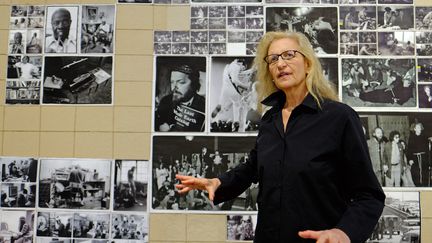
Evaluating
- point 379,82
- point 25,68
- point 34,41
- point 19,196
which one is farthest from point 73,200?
point 379,82

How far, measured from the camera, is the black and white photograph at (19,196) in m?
1.60

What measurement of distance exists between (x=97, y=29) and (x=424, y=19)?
4.55ft

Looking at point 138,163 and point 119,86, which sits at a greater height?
point 119,86

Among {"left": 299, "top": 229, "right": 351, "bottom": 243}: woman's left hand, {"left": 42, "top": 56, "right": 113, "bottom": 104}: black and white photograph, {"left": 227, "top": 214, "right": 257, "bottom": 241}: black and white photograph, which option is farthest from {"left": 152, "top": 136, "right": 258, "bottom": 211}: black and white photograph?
{"left": 299, "top": 229, "right": 351, "bottom": 243}: woman's left hand

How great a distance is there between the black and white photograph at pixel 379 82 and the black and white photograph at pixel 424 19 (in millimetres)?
151

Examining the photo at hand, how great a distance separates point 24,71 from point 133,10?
21.4 inches

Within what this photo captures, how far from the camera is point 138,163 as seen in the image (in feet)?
5.17

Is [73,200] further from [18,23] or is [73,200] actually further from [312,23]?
[312,23]

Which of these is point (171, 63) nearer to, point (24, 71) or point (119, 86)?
point (119, 86)

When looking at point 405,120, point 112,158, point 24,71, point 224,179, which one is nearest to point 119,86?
point 112,158

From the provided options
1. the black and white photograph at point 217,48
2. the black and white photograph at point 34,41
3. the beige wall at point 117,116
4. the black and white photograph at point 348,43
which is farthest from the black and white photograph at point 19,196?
the black and white photograph at point 348,43

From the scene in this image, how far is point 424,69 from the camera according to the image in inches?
61.8

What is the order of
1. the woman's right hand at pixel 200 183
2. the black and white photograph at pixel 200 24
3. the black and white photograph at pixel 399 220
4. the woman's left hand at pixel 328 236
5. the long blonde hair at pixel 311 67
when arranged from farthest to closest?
1. the black and white photograph at pixel 200 24
2. the black and white photograph at pixel 399 220
3. the woman's right hand at pixel 200 183
4. the long blonde hair at pixel 311 67
5. the woman's left hand at pixel 328 236

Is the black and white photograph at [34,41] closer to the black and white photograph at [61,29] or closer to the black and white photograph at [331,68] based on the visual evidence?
the black and white photograph at [61,29]
